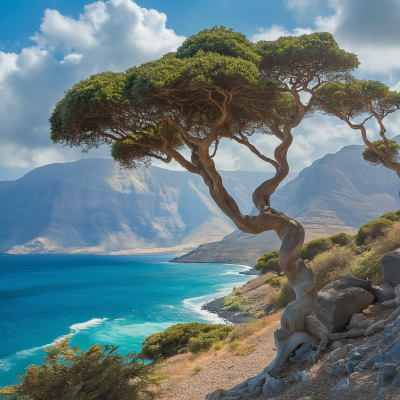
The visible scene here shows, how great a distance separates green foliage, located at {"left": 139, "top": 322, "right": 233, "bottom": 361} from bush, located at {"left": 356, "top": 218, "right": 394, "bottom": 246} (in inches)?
529

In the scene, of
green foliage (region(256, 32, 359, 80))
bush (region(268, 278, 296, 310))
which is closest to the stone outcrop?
green foliage (region(256, 32, 359, 80))

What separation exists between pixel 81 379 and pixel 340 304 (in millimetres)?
6919

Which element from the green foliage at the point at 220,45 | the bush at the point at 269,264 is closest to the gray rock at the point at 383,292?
the green foliage at the point at 220,45

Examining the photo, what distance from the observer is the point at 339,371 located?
17.1ft

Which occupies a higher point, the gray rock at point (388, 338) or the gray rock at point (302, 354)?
the gray rock at point (388, 338)

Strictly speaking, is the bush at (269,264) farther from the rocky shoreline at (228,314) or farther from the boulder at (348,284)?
the boulder at (348,284)

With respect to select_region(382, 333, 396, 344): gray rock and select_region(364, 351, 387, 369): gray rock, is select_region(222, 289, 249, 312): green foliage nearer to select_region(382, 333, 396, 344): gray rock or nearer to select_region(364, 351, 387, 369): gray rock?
select_region(382, 333, 396, 344): gray rock

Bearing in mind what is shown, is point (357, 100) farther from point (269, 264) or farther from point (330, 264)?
point (269, 264)

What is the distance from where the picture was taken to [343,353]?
19.7 ft

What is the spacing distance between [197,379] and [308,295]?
16.3 feet

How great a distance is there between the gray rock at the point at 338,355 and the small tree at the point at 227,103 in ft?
2.20

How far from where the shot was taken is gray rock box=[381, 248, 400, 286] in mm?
9203

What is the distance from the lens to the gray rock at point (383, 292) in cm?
890

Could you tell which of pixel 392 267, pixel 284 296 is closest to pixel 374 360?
pixel 392 267
